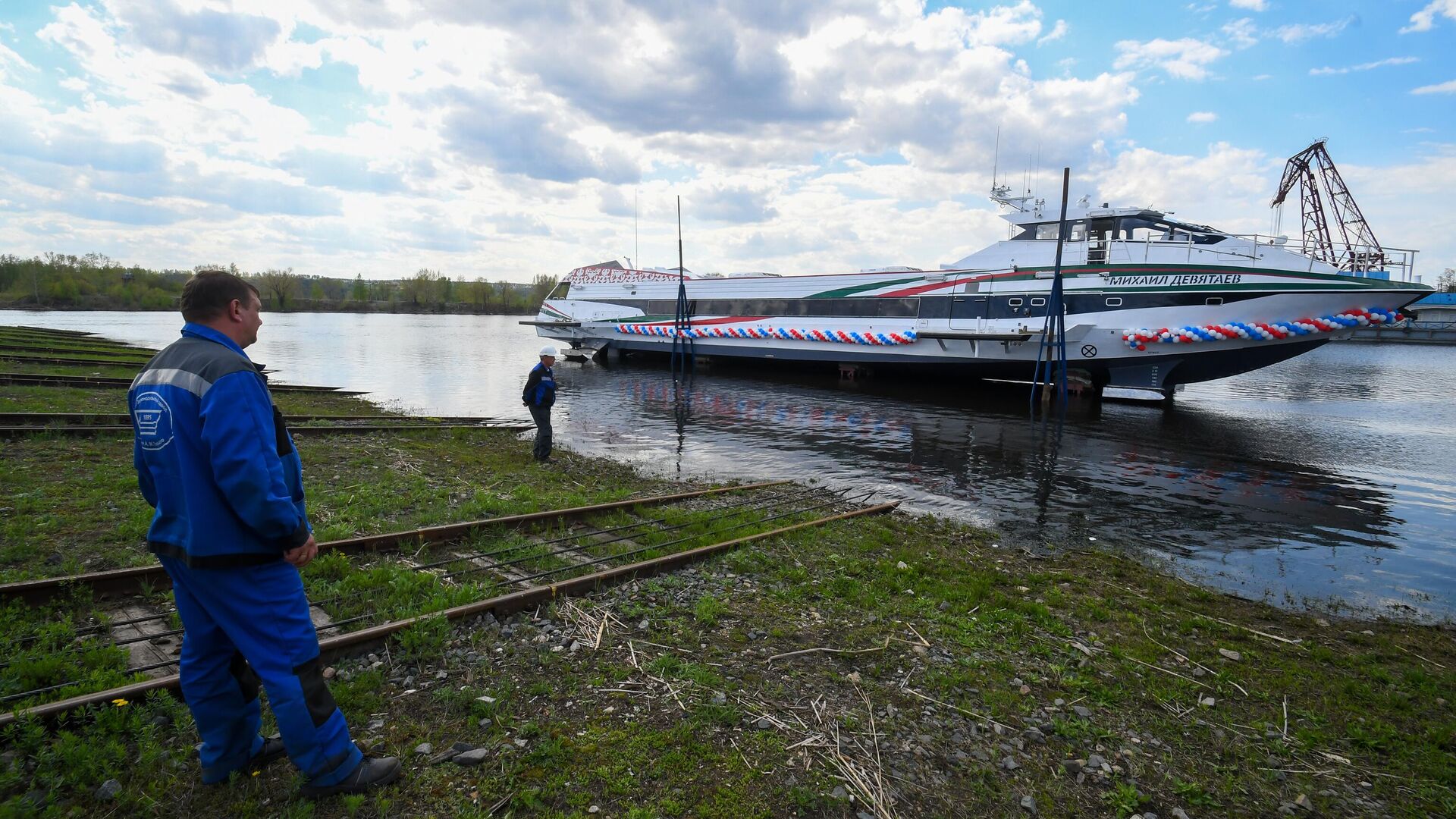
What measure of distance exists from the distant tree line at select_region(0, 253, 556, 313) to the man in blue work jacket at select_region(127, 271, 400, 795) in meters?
82.3

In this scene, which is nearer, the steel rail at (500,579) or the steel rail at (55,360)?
the steel rail at (500,579)

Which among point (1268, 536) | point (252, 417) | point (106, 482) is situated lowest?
point (1268, 536)

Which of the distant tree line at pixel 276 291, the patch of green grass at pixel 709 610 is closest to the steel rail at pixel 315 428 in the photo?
the patch of green grass at pixel 709 610

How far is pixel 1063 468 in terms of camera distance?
14.5 metres

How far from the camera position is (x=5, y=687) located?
3703mm

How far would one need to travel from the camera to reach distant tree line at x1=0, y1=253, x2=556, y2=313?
3750 inches

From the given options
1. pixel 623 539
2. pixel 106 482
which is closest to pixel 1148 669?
pixel 623 539

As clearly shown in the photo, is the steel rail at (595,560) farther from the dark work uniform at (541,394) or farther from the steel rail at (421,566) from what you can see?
the dark work uniform at (541,394)

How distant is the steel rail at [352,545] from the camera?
16.2ft

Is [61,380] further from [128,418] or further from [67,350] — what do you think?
[67,350]

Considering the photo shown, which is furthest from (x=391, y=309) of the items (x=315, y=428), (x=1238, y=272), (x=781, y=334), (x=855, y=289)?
(x=1238, y=272)

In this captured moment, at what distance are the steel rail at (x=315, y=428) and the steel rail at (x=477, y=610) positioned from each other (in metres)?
8.64

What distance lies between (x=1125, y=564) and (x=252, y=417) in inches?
344

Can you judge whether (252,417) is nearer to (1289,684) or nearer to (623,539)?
(623,539)
